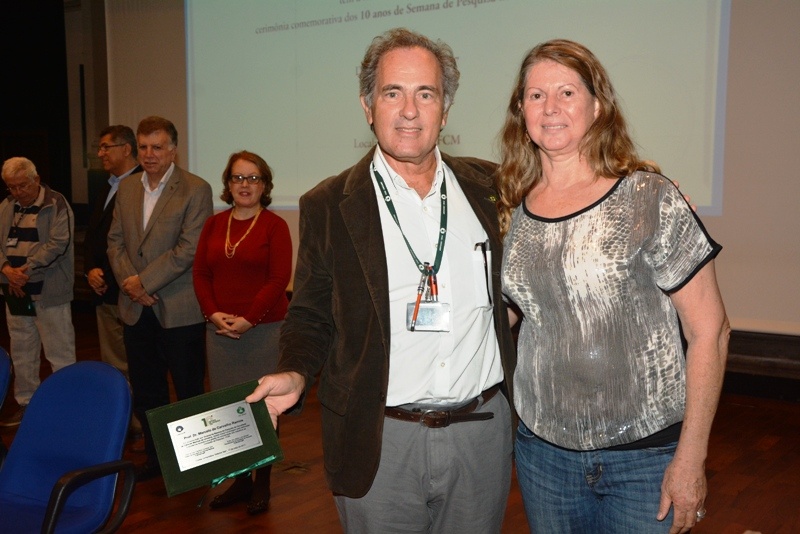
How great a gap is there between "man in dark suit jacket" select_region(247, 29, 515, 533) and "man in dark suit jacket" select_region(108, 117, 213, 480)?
229 centimetres

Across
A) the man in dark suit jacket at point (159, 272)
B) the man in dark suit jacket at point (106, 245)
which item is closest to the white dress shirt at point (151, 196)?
the man in dark suit jacket at point (159, 272)

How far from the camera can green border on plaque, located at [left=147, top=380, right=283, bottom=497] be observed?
1580 millimetres

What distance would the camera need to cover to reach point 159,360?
13.7 ft

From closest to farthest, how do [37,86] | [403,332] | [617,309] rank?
1. [617,309]
2. [403,332]
3. [37,86]

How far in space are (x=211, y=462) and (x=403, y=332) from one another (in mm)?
520

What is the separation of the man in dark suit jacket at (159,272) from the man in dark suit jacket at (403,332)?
2292mm

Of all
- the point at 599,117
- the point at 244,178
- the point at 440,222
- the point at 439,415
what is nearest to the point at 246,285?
the point at 244,178

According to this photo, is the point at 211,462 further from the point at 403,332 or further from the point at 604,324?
the point at 604,324

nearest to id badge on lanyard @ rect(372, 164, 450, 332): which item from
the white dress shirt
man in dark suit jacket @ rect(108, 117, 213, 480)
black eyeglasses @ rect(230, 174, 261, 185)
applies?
black eyeglasses @ rect(230, 174, 261, 185)

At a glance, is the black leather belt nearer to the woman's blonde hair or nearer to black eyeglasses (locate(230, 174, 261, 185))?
the woman's blonde hair

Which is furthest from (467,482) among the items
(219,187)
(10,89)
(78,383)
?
(10,89)

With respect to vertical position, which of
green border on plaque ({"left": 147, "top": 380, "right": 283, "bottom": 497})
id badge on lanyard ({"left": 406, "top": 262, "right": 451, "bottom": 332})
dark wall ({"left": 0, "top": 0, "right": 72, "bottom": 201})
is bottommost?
green border on plaque ({"left": 147, "top": 380, "right": 283, "bottom": 497})

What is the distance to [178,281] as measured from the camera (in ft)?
13.4

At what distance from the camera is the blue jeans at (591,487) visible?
1.58m
